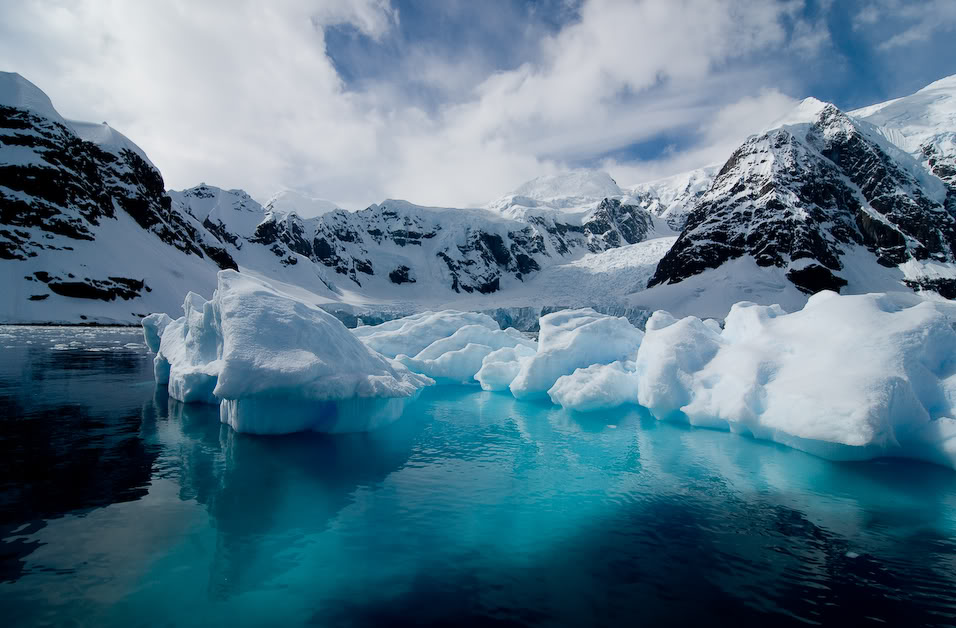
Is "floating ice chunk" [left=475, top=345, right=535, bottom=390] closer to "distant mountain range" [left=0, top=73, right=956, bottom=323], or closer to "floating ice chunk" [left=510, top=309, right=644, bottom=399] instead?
"floating ice chunk" [left=510, top=309, right=644, bottom=399]

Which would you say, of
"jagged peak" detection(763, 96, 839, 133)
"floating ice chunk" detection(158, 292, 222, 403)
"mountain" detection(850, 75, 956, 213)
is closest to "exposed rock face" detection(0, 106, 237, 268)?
"floating ice chunk" detection(158, 292, 222, 403)

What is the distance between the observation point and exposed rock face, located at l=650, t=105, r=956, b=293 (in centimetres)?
7319

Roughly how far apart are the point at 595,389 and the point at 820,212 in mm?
81258

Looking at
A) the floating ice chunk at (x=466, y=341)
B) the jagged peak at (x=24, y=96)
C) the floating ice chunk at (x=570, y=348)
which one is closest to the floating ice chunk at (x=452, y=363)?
the floating ice chunk at (x=466, y=341)

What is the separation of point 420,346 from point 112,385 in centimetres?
1287

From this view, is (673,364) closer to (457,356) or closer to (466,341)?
(457,356)

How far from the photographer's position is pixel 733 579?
18.6ft

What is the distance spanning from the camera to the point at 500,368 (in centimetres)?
2038

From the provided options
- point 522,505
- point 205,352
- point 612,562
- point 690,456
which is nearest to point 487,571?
point 612,562

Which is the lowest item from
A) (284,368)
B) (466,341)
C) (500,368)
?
(500,368)

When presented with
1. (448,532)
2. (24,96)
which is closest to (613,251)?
(448,532)

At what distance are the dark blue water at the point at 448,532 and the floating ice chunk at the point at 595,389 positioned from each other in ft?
13.1

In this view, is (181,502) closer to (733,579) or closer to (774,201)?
(733,579)

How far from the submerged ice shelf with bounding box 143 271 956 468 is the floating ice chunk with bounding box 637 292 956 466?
3 cm
